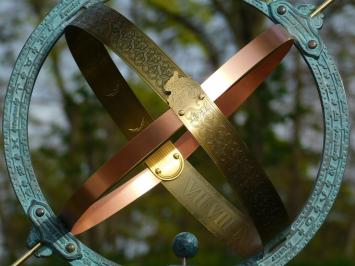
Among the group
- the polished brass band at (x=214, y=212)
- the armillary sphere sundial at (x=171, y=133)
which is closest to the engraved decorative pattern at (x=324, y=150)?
the armillary sphere sundial at (x=171, y=133)

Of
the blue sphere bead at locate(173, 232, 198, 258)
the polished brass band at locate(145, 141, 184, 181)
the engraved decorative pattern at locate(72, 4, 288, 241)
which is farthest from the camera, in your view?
the polished brass band at locate(145, 141, 184, 181)

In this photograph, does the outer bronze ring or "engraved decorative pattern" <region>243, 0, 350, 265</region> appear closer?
the outer bronze ring

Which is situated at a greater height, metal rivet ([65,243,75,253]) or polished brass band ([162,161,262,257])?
metal rivet ([65,243,75,253])

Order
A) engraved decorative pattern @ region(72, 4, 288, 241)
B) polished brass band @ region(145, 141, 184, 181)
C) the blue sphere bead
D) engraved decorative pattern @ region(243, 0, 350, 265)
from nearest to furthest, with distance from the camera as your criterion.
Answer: engraved decorative pattern @ region(72, 4, 288, 241), the blue sphere bead, engraved decorative pattern @ region(243, 0, 350, 265), polished brass band @ region(145, 141, 184, 181)

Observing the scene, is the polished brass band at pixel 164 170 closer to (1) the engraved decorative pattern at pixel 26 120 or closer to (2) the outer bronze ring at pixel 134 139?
(2) the outer bronze ring at pixel 134 139

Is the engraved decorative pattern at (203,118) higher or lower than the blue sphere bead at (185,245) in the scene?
higher

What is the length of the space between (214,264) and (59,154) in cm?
534

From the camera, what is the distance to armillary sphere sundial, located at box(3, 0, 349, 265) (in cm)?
453

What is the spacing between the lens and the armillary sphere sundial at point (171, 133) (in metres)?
4.53

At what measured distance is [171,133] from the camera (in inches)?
182

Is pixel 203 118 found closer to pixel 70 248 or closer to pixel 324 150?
pixel 324 150

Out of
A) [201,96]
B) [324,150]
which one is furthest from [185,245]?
[324,150]

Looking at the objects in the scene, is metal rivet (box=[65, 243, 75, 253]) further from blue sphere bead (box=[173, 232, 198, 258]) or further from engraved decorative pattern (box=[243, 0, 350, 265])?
engraved decorative pattern (box=[243, 0, 350, 265])

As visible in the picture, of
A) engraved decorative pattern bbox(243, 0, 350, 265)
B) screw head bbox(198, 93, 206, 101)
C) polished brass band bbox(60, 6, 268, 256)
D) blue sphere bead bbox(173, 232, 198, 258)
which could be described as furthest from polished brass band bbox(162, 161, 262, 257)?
screw head bbox(198, 93, 206, 101)
